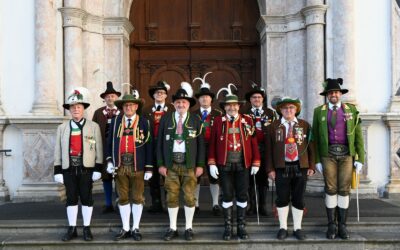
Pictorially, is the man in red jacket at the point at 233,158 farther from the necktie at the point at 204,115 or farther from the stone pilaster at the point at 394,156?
the stone pilaster at the point at 394,156

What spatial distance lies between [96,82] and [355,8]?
17.9 ft

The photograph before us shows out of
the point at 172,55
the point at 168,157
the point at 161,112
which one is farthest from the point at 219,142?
the point at 172,55

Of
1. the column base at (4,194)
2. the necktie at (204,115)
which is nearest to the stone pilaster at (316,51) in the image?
the necktie at (204,115)

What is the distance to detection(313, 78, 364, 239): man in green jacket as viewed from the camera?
6.18 metres

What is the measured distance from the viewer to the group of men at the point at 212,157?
6.11m

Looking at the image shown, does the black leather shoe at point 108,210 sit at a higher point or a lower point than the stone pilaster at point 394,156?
lower

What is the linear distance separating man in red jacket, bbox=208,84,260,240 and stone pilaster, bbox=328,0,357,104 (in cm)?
351

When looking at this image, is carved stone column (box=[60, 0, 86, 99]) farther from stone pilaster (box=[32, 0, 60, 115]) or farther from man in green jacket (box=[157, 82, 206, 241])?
man in green jacket (box=[157, 82, 206, 241])

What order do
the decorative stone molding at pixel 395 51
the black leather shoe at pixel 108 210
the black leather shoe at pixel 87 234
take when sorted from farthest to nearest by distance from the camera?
the decorative stone molding at pixel 395 51 → the black leather shoe at pixel 108 210 → the black leather shoe at pixel 87 234

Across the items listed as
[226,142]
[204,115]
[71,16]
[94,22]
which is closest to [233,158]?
[226,142]

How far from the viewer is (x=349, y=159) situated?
618cm

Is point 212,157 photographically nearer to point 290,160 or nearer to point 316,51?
point 290,160

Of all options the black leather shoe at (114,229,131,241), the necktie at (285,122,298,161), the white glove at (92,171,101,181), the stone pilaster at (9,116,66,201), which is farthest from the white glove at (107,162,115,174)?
the stone pilaster at (9,116,66,201)

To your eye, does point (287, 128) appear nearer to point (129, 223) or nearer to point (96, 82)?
point (129, 223)
